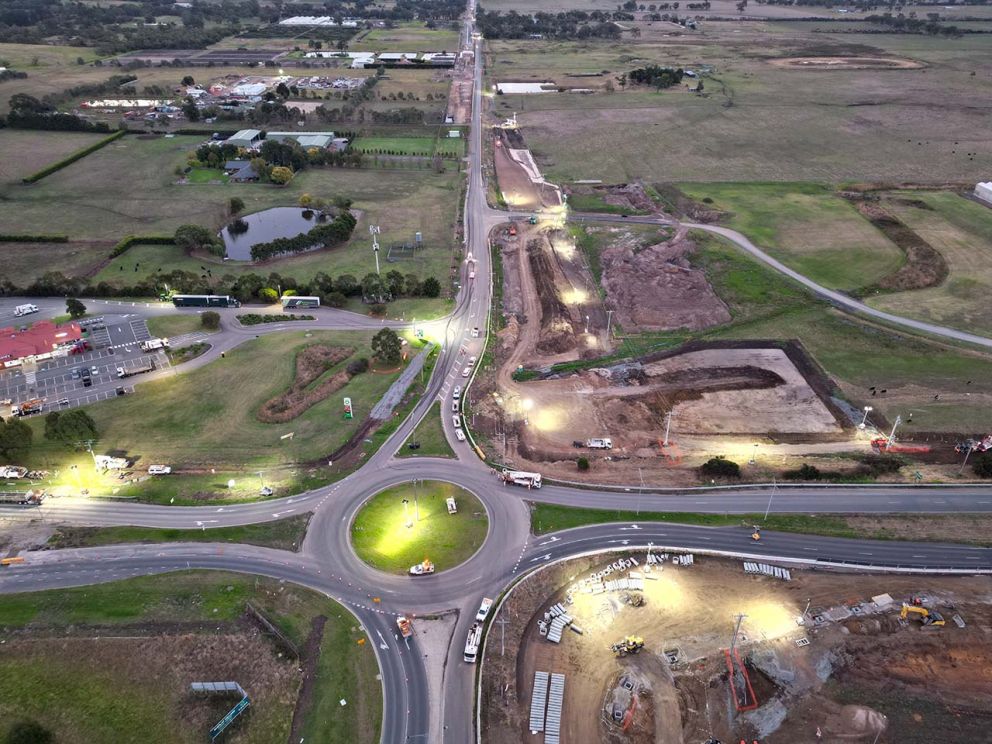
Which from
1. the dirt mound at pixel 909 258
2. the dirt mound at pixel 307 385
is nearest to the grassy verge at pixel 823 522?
the dirt mound at pixel 307 385

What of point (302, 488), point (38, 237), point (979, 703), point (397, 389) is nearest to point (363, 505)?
point (302, 488)

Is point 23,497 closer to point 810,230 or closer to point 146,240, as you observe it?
point 146,240

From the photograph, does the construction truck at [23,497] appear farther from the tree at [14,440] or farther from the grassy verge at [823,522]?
the grassy verge at [823,522]

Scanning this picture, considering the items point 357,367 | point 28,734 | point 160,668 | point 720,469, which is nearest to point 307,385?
point 357,367

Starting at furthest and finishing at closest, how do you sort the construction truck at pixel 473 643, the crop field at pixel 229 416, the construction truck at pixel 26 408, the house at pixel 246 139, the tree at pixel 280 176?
the house at pixel 246 139 < the tree at pixel 280 176 < the construction truck at pixel 26 408 < the crop field at pixel 229 416 < the construction truck at pixel 473 643

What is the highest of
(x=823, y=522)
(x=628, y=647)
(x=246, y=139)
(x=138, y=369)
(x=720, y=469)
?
(x=246, y=139)

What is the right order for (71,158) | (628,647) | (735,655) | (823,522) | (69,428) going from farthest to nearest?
1. (71,158)
2. (69,428)
3. (823,522)
4. (628,647)
5. (735,655)
